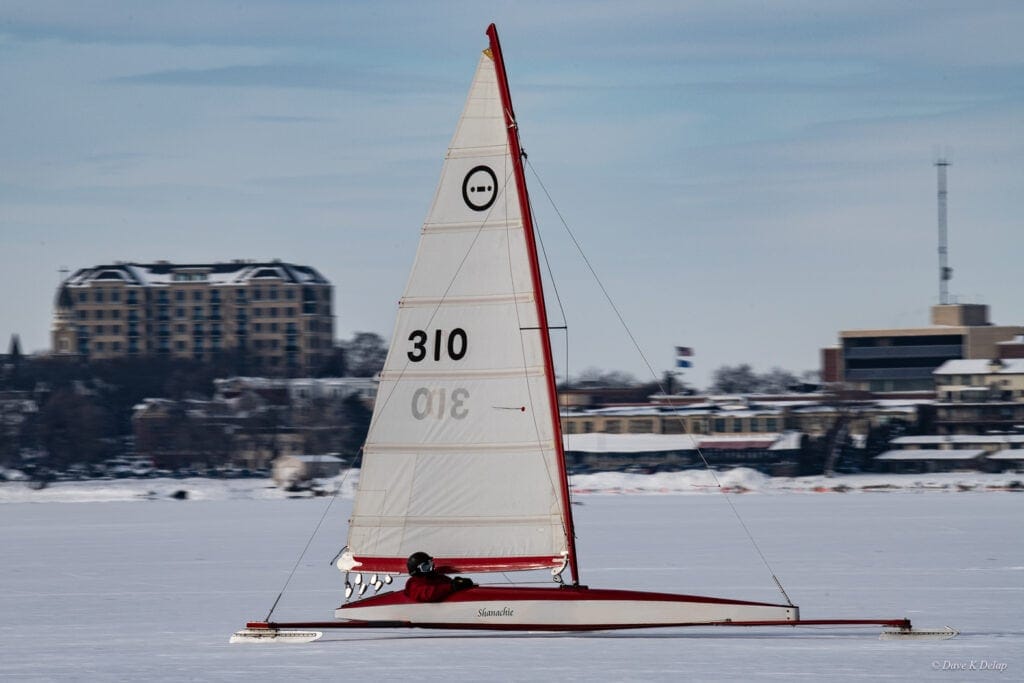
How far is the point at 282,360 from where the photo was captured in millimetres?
167250

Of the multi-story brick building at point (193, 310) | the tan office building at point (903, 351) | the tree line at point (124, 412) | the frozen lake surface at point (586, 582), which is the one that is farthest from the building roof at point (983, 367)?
the frozen lake surface at point (586, 582)

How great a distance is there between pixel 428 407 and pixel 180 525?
41908mm

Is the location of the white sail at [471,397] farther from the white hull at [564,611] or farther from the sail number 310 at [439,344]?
the white hull at [564,611]

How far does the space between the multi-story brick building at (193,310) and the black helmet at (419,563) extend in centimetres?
15730

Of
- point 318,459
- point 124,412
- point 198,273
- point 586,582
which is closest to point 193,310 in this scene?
point 198,273

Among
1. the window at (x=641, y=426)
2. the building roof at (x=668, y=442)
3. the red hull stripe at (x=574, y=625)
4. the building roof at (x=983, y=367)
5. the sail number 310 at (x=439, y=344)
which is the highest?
the sail number 310 at (x=439, y=344)

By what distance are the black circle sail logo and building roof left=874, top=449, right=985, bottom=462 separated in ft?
362

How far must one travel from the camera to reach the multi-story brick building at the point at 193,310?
584 feet

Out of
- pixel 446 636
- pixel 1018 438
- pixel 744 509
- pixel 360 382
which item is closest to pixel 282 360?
pixel 360 382

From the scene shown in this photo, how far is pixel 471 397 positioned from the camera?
64.2ft

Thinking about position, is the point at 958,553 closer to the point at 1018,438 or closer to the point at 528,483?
the point at 528,483

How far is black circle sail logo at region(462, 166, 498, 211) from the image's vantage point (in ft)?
A: 63.5

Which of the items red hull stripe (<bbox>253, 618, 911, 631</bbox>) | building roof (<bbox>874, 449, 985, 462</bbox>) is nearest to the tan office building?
building roof (<bbox>874, 449, 985, 462</bbox>)

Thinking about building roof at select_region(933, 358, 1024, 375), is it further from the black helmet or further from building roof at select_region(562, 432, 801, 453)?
the black helmet
